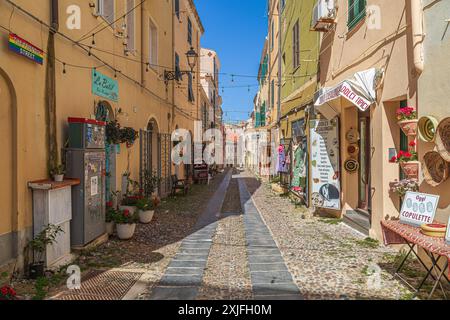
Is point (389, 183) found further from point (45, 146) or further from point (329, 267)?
point (45, 146)

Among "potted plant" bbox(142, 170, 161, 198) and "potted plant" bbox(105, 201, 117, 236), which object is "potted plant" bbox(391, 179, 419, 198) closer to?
"potted plant" bbox(105, 201, 117, 236)

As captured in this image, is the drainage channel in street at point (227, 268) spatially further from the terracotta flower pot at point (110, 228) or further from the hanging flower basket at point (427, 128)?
the hanging flower basket at point (427, 128)

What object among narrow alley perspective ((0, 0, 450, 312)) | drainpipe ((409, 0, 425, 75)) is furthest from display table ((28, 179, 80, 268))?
drainpipe ((409, 0, 425, 75))

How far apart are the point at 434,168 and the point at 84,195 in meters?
5.10

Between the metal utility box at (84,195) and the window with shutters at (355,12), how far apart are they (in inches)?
223

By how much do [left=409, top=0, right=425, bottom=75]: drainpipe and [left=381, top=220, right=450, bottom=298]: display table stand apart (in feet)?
7.16

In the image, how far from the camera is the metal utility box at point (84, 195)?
5609 mm

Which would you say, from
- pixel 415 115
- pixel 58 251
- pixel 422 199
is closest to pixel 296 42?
pixel 415 115

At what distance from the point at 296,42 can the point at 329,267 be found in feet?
30.8

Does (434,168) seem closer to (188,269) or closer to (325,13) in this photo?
(188,269)

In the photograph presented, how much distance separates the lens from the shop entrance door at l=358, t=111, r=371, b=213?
8039mm

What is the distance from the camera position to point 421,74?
4.92 meters

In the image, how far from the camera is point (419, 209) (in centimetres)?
450

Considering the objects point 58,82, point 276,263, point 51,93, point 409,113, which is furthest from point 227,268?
point 58,82
